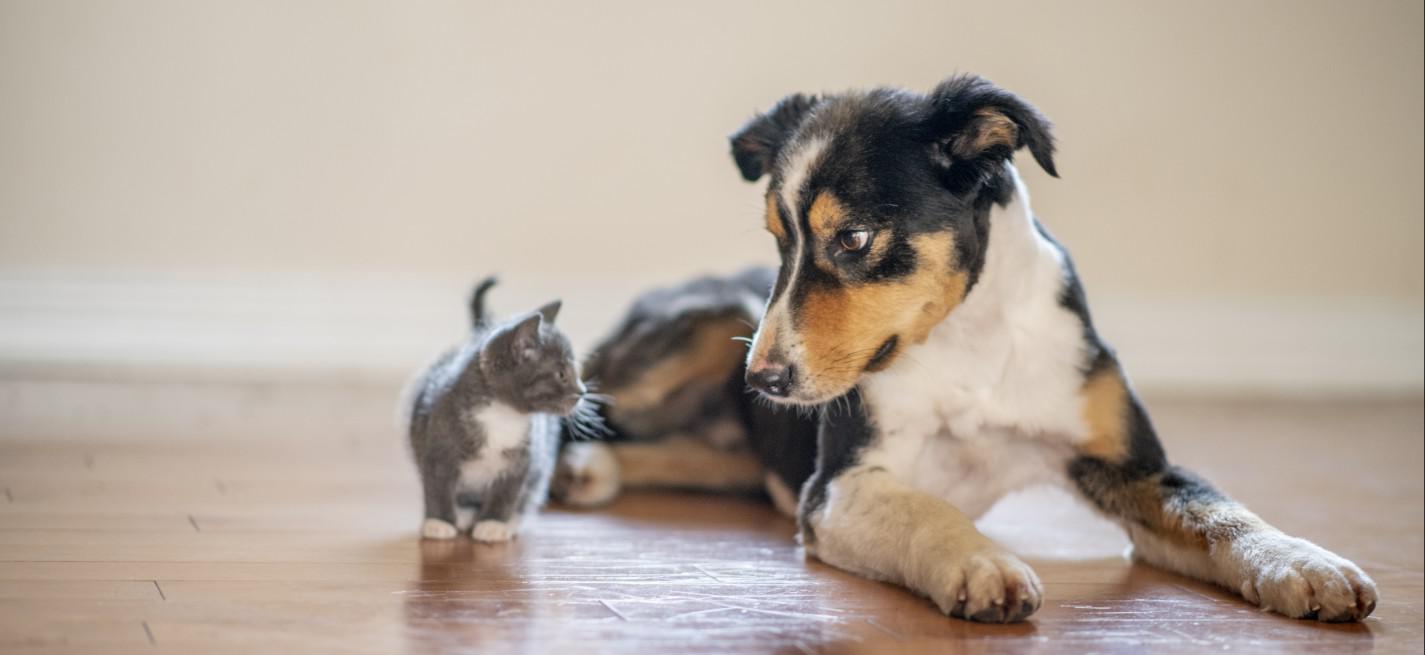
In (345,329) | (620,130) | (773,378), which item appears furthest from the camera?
(620,130)

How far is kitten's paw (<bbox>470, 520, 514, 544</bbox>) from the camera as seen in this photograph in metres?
2.79

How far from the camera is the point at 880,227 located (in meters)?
2.48

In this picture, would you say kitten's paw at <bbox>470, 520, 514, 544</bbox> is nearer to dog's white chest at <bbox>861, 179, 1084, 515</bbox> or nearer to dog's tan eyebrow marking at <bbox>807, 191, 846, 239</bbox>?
dog's white chest at <bbox>861, 179, 1084, 515</bbox>

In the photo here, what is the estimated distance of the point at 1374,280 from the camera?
253 inches

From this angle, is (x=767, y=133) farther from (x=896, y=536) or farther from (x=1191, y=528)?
(x=1191, y=528)

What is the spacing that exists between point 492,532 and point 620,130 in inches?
127

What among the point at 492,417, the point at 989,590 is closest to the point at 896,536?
the point at 989,590

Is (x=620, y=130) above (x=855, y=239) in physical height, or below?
above

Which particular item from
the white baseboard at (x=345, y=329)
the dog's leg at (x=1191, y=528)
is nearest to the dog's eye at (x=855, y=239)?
the dog's leg at (x=1191, y=528)

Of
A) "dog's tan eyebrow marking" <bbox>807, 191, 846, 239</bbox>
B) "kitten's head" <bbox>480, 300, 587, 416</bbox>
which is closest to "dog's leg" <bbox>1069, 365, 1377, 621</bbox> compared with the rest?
"dog's tan eyebrow marking" <bbox>807, 191, 846, 239</bbox>

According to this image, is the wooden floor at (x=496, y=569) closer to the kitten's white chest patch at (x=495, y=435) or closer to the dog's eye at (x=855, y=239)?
the kitten's white chest patch at (x=495, y=435)

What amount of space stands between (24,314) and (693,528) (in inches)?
138

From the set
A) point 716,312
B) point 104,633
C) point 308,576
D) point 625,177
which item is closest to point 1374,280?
point 625,177

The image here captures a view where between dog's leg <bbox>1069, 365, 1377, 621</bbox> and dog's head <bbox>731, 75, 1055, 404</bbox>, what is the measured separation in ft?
1.40
